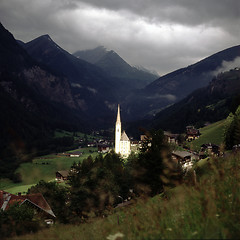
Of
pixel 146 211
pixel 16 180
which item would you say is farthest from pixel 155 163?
pixel 16 180

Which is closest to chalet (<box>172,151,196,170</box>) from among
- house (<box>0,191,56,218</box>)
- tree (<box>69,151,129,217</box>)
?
tree (<box>69,151,129,217</box>)

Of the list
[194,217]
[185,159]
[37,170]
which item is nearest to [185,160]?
[185,159]

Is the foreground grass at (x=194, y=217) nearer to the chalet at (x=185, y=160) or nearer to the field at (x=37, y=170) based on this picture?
the chalet at (x=185, y=160)

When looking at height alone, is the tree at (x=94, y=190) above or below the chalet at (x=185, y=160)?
below

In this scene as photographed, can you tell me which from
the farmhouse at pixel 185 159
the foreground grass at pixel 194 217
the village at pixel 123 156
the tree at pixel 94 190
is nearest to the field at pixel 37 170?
the village at pixel 123 156

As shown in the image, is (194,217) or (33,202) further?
(33,202)

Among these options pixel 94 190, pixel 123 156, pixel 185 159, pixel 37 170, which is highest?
pixel 185 159

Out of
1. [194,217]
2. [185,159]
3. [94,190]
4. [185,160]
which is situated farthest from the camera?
[185,159]

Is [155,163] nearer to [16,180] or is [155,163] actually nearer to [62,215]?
[62,215]

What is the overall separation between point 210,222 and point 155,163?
24031mm

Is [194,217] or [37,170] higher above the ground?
[194,217]

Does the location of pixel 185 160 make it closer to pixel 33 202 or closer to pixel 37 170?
pixel 33 202

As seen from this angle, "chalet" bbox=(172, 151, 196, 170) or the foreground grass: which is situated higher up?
the foreground grass

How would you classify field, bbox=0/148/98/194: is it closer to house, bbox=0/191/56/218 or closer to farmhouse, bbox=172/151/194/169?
farmhouse, bbox=172/151/194/169
